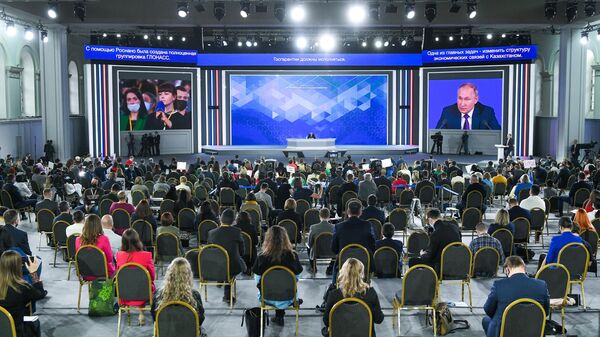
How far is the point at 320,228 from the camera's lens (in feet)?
31.0

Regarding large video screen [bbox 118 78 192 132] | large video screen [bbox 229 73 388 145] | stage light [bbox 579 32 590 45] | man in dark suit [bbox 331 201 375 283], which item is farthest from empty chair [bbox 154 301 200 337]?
large video screen [bbox 229 73 388 145]

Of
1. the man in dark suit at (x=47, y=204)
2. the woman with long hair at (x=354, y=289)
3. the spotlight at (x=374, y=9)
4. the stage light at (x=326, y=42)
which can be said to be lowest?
the woman with long hair at (x=354, y=289)

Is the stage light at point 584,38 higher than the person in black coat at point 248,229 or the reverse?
higher

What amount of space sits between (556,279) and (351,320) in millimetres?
2710

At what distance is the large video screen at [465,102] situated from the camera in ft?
97.9

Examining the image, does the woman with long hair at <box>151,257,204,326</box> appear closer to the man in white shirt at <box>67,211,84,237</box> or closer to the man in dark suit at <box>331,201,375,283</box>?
the man in dark suit at <box>331,201,375,283</box>

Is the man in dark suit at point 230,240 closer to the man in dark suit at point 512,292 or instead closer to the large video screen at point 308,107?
the man in dark suit at point 512,292

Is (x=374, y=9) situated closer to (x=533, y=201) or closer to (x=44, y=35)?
(x=533, y=201)

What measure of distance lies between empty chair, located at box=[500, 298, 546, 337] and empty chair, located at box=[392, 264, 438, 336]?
124 centimetres

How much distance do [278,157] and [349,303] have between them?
75.0 feet

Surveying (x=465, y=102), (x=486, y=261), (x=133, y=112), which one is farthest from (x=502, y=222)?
(x=133, y=112)

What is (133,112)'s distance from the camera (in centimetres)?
2977

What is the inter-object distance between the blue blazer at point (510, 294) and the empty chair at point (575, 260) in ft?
6.90

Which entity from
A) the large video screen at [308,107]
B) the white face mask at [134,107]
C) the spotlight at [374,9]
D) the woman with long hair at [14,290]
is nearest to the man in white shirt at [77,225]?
the woman with long hair at [14,290]
